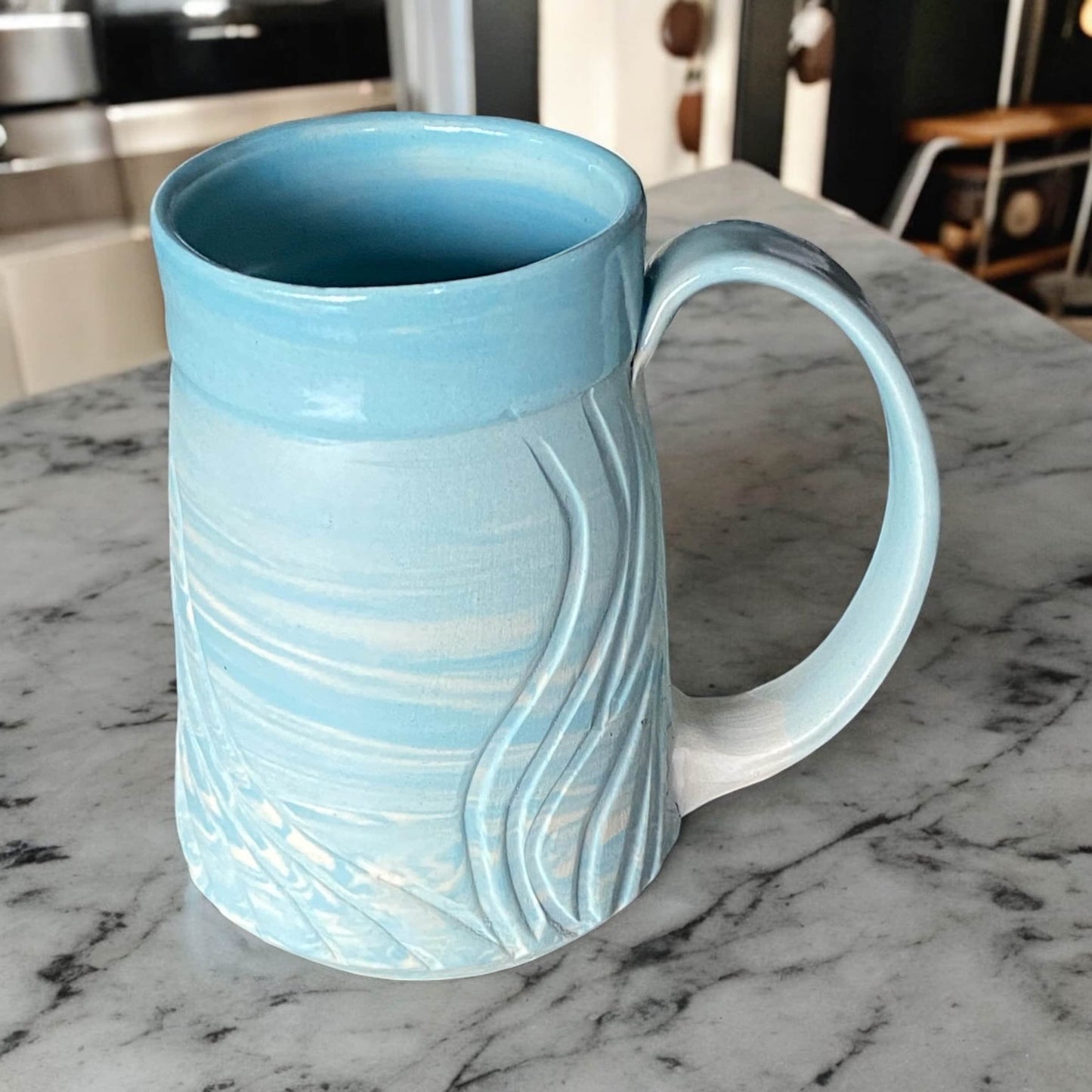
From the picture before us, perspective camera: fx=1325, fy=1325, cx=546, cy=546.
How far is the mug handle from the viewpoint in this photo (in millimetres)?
353

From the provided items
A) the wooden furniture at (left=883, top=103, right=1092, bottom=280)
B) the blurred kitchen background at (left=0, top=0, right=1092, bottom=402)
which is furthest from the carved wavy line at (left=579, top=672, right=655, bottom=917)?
the wooden furniture at (left=883, top=103, right=1092, bottom=280)

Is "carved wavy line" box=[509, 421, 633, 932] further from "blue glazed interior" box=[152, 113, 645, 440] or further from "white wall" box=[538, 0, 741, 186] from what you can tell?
"white wall" box=[538, 0, 741, 186]

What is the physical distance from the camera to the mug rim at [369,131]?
1.01ft

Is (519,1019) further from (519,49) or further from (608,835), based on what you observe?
(519,49)

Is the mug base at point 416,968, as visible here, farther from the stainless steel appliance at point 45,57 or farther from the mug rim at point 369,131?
the stainless steel appliance at point 45,57

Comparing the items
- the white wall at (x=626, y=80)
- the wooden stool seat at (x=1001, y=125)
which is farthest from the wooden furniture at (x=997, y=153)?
the white wall at (x=626, y=80)

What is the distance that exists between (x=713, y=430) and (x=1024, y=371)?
0.65 feet

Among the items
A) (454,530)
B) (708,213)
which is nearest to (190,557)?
(454,530)

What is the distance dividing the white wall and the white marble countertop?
113 cm

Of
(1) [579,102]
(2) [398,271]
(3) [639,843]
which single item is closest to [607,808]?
(3) [639,843]

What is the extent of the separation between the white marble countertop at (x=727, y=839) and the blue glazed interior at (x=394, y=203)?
7.6 inches

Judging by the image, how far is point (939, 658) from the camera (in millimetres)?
537

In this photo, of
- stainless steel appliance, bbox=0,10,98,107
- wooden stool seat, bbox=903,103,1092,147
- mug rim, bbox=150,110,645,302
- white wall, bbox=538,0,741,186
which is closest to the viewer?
mug rim, bbox=150,110,645,302

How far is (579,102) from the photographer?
1.75 m
